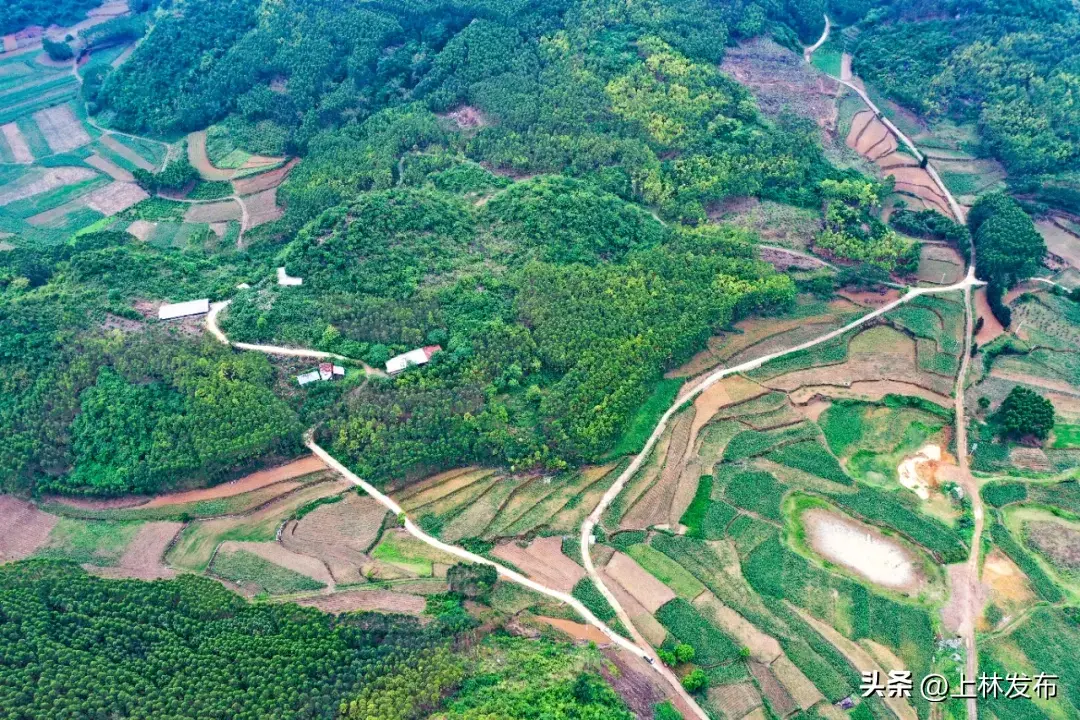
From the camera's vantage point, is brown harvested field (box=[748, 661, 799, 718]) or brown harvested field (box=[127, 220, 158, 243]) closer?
brown harvested field (box=[748, 661, 799, 718])

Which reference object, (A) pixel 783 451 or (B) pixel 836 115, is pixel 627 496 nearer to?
(A) pixel 783 451

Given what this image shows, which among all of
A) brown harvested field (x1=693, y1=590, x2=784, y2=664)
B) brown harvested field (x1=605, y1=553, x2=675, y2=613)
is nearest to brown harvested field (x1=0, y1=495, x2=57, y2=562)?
brown harvested field (x1=605, y1=553, x2=675, y2=613)

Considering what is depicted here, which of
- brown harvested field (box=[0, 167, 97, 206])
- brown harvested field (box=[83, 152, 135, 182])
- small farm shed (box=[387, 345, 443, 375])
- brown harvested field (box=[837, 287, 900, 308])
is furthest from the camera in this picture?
brown harvested field (box=[83, 152, 135, 182])

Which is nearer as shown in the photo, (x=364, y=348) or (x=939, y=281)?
(x=364, y=348)

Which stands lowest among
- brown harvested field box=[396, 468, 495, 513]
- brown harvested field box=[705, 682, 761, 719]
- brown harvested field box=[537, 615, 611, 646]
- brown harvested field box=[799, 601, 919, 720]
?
brown harvested field box=[799, 601, 919, 720]

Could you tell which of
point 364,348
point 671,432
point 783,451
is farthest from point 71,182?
point 783,451

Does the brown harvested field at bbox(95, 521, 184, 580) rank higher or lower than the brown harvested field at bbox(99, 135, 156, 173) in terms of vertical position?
lower

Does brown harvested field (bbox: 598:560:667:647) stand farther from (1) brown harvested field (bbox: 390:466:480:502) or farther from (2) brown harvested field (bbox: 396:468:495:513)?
(1) brown harvested field (bbox: 390:466:480:502)
